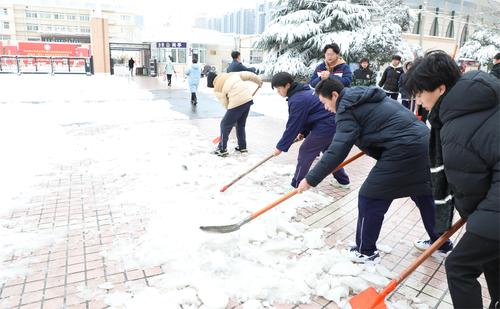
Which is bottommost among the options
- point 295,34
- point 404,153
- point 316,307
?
point 316,307

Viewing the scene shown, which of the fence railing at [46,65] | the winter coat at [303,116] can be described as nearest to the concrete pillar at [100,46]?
the fence railing at [46,65]

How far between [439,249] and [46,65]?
27.7 m

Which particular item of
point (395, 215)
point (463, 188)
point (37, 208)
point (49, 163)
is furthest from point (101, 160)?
point (463, 188)

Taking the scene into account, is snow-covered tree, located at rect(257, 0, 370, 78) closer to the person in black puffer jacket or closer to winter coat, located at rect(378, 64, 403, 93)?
winter coat, located at rect(378, 64, 403, 93)

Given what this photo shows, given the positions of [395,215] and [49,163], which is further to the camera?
[49,163]

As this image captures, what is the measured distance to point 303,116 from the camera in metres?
4.00

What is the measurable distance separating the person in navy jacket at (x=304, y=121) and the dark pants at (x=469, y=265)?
2385mm

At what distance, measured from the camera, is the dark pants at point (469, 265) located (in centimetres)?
165

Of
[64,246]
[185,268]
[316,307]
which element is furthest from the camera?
[64,246]

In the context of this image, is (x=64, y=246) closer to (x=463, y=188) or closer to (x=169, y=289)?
(x=169, y=289)

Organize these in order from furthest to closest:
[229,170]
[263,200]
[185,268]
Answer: [229,170] < [263,200] < [185,268]

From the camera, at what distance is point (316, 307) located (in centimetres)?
241

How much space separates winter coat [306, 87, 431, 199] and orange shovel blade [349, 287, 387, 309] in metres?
0.65

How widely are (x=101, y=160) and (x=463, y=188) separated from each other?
503cm
